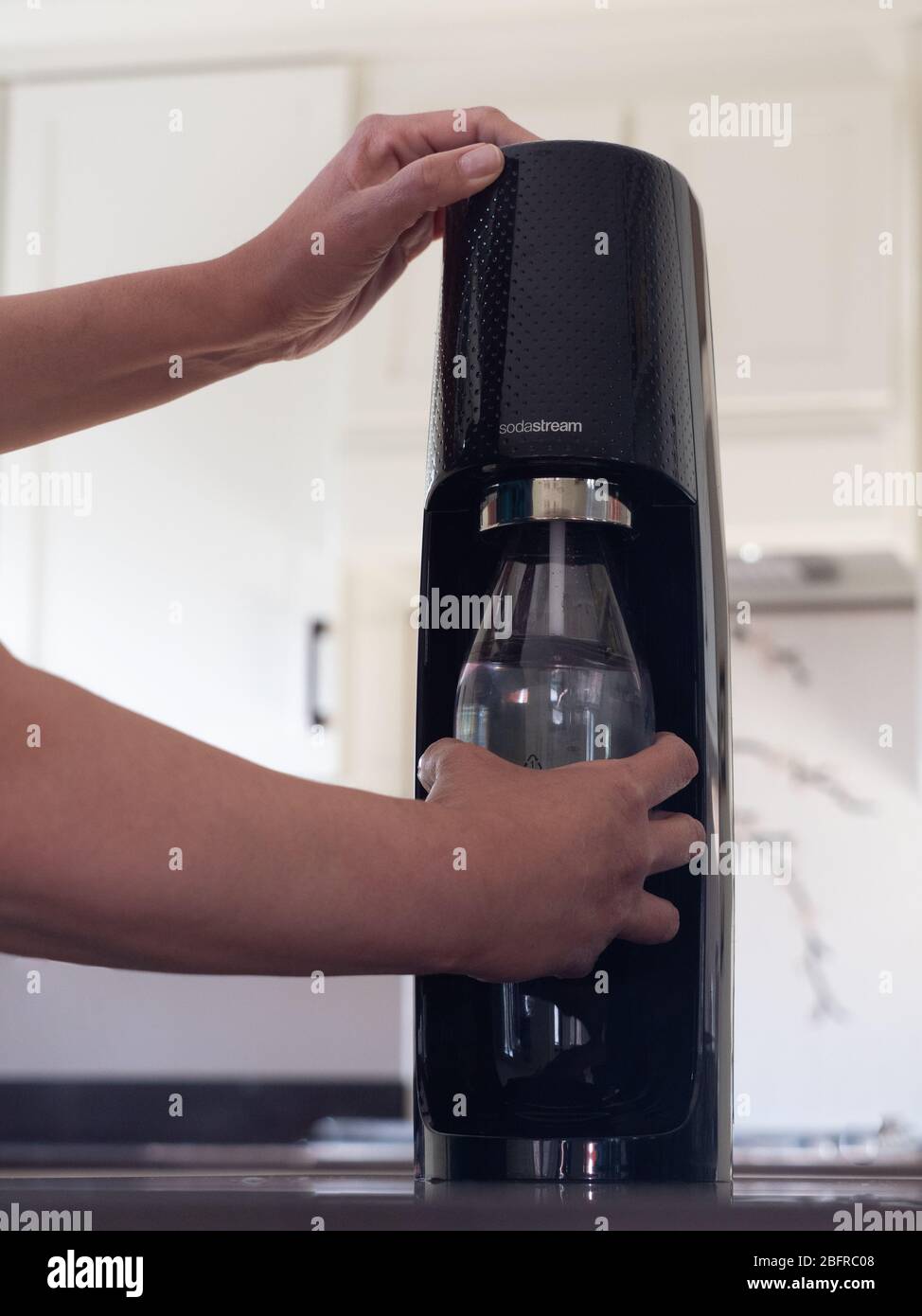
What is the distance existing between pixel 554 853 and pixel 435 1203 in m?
0.12

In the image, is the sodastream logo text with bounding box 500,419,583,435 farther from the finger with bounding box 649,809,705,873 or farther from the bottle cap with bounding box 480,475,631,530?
the finger with bounding box 649,809,705,873

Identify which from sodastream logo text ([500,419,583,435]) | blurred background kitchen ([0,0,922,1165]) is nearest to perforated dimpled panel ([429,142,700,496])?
sodastream logo text ([500,419,583,435])

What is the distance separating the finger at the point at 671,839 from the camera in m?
0.53

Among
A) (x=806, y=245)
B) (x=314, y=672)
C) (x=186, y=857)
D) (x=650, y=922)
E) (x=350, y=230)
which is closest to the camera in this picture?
(x=186, y=857)

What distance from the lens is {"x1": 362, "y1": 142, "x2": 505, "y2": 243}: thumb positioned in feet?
1.92

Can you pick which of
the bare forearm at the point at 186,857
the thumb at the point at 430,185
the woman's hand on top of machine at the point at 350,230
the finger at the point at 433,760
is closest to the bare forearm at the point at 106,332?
the woman's hand on top of machine at the point at 350,230

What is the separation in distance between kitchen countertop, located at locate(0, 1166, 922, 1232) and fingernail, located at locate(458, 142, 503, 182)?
40 cm

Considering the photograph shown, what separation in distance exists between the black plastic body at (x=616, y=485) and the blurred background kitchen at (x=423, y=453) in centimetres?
140

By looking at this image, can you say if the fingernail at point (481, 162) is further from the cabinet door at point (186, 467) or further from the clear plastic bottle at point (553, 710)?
the cabinet door at point (186, 467)

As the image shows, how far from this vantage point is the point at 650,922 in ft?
1.76

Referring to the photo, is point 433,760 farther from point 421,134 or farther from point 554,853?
point 421,134

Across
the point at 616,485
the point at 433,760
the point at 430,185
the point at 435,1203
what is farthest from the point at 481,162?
the point at 435,1203
